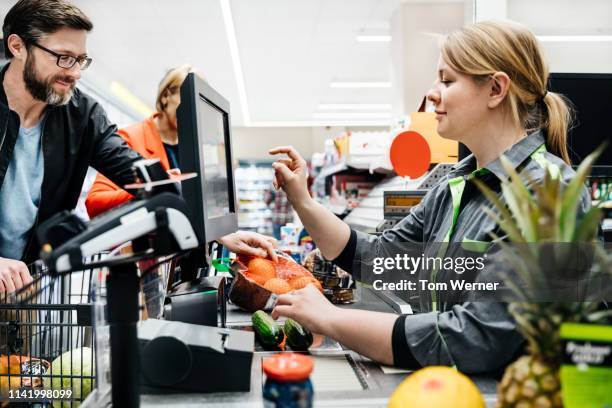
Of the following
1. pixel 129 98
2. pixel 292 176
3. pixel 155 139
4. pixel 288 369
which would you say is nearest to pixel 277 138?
pixel 129 98

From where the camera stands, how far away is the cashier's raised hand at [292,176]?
162 centimetres

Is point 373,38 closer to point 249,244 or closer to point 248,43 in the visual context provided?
point 248,43

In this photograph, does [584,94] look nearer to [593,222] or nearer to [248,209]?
[593,222]

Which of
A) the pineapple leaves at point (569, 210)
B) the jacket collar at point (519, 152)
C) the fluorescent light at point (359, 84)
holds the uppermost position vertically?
the fluorescent light at point (359, 84)

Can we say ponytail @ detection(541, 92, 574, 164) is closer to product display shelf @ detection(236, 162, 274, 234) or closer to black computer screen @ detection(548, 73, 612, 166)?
black computer screen @ detection(548, 73, 612, 166)

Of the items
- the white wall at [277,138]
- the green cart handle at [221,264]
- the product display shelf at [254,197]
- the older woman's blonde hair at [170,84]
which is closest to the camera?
the green cart handle at [221,264]

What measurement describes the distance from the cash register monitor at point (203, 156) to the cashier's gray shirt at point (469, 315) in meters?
0.48

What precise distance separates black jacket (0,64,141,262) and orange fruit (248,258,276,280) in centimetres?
88

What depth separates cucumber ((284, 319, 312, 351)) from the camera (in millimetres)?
1193

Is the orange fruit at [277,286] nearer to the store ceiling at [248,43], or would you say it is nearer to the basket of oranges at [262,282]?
the basket of oranges at [262,282]

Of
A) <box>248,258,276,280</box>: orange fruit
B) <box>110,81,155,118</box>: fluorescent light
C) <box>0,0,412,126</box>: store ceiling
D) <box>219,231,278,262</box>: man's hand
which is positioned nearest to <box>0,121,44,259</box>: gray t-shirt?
<box>219,231,278,262</box>: man's hand

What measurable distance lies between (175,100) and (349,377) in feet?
7.05

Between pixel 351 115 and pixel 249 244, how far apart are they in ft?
42.9

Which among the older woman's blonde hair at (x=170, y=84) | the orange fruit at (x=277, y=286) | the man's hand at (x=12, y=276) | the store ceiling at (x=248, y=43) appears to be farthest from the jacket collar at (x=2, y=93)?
the store ceiling at (x=248, y=43)
